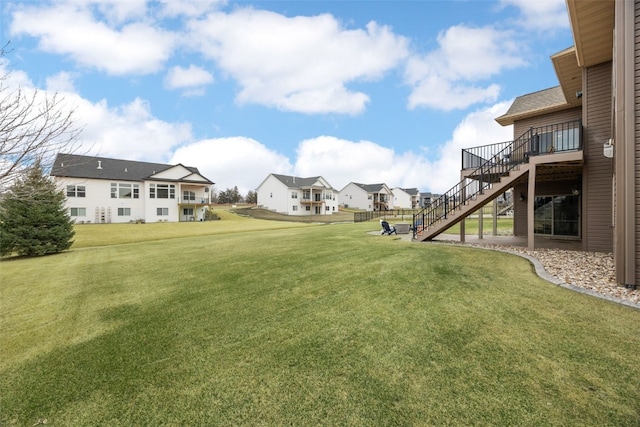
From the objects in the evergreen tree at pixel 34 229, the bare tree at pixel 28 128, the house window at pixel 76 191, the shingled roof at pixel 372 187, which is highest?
the shingled roof at pixel 372 187

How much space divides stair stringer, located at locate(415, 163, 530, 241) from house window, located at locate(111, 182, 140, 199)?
3527cm

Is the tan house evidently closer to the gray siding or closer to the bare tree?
the gray siding

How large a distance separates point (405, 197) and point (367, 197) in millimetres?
21289

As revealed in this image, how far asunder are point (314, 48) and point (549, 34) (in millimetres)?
12154

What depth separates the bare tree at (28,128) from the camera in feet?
12.5

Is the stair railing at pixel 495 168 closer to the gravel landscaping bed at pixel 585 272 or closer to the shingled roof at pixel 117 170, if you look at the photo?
the gravel landscaping bed at pixel 585 272

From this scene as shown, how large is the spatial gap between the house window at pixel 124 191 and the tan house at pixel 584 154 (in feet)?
114

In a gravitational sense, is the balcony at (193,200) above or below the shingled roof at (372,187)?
below

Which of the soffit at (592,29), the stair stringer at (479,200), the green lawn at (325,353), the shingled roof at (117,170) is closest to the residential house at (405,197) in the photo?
the shingled roof at (117,170)

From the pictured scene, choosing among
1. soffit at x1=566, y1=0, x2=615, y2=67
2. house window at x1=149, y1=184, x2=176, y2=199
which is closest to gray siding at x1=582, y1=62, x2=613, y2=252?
soffit at x1=566, y1=0, x2=615, y2=67

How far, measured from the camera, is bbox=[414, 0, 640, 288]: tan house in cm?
588

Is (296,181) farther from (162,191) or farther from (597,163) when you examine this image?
(597,163)

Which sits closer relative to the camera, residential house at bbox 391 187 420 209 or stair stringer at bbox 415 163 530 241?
stair stringer at bbox 415 163 530 241

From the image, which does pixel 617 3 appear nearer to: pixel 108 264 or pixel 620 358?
pixel 620 358
